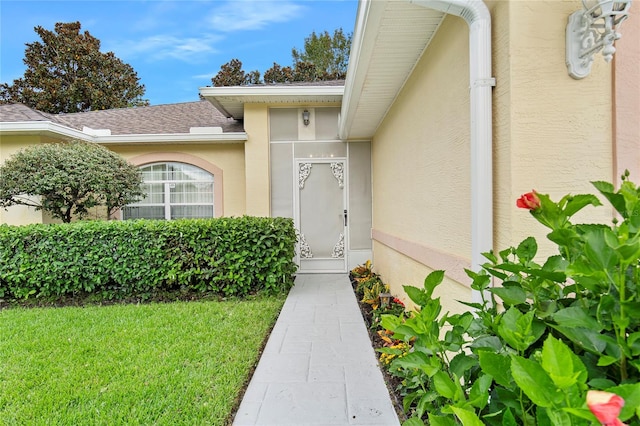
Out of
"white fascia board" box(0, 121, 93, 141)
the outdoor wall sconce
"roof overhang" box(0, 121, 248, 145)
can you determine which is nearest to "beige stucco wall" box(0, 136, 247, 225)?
"roof overhang" box(0, 121, 248, 145)

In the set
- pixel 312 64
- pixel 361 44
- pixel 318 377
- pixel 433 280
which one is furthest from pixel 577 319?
A: pixel 312 64

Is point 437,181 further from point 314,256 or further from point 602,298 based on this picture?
point 314,256

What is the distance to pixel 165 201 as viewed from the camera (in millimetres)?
8164

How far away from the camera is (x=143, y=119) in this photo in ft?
31.4

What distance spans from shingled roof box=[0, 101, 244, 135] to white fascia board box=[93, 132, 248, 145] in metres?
0.47

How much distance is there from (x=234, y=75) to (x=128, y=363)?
24151 mm

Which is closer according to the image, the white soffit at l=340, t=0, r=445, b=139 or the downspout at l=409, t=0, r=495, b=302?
the downspout at l=409, t=0, r=495, b=302

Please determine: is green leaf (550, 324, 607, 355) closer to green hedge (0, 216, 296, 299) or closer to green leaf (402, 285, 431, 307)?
green leaf (402, 285, 431, 307)

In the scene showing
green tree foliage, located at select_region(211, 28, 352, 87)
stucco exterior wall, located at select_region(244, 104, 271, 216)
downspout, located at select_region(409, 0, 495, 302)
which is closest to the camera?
downspout, located at select_region(409, 0, 495, 302)

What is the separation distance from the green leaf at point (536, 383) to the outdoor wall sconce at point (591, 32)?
5.56 ft

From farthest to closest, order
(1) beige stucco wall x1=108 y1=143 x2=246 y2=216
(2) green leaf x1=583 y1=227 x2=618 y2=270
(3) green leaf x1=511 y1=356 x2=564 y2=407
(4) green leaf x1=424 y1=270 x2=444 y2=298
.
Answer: (1) beige stucco wall x1=108 y1=143 x2=246 y2=216 → (4) green leaf x1=424 y1=270 x2=444 y2=298 → (2) green leaf x1=583 y1=227 x2=618 y2=270 → (3) green leaf x1=511 y1=356 x2=564 y2=407

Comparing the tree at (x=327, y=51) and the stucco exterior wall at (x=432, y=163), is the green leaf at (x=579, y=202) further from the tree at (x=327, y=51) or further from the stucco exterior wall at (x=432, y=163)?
the tree at (x=327, y=51)

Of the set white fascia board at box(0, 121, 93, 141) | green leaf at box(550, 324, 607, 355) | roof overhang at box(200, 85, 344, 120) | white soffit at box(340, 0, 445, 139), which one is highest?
roof overhang at box(200, 85, 344, 120)

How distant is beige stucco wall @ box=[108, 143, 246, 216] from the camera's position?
318 inches
